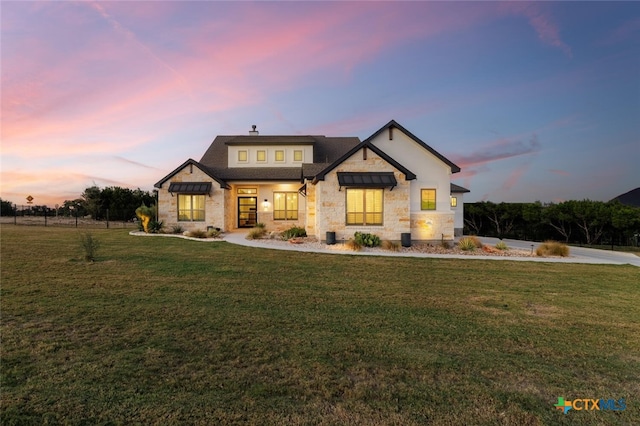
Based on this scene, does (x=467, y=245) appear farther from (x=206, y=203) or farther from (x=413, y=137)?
(x=206, y=203)

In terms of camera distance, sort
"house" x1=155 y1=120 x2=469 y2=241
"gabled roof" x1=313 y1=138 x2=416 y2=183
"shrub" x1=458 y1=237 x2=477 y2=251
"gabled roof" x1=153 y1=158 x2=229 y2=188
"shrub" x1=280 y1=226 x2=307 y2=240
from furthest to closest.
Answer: "gabled roof" x1=153 y1=158 x2=229 y2=188, "shrub" x1=280 y1=226 x2=307 y2=240, "house" x1=155 y1=120 x2=469 y2=241, "gabled roof" x1=313 y1=138 x2=416 y2=183, "shrub" x1=458 y1=237 x2=477 y2=251

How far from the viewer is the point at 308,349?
13.1 ft

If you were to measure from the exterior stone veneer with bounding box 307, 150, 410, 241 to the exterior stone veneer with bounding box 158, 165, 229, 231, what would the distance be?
29.5 ft

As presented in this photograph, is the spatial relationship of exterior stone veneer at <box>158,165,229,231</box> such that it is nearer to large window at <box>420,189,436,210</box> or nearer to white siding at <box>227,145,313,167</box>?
white siding at <box>227,145,313,167</box>

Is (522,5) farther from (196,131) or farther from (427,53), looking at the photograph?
(196,131)

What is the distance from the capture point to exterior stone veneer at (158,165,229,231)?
2133cm

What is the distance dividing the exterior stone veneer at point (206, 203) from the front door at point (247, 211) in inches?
114

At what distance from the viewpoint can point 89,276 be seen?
796 cm

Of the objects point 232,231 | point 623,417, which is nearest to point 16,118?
point 232,231

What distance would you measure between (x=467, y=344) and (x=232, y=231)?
20.3 metres

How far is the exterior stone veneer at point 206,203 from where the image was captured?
840 inches

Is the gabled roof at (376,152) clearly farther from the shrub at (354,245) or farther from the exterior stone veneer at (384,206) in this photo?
the shrub at (354,245)

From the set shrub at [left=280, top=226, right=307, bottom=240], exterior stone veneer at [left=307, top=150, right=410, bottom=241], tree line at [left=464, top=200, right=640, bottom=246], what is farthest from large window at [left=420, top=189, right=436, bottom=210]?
tree line at [left=464, top=200, right=640, bottom=246]

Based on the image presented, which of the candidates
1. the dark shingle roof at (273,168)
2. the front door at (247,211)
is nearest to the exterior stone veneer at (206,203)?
the dark shingle roof at (273,168)
